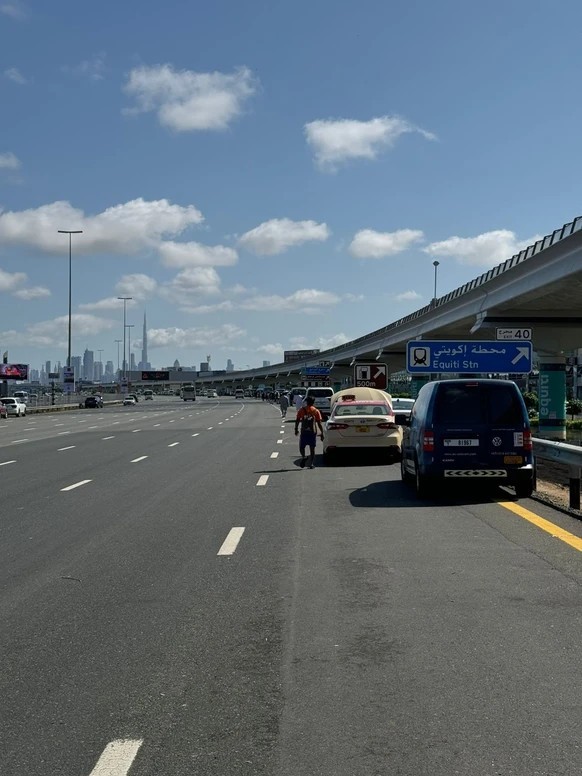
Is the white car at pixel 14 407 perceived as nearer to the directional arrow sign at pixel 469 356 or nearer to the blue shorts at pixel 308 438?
the directional arrow sign at pixel 469 356

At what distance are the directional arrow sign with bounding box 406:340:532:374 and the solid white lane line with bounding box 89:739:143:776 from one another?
2400cm

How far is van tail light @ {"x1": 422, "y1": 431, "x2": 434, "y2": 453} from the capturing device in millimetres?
14508

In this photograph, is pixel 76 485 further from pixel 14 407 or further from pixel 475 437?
pixel 14 407

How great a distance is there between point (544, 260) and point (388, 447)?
16198mm

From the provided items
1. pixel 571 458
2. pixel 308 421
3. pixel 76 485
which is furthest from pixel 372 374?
pixel 571 458

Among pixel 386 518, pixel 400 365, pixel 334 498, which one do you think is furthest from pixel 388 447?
pixel 400 365

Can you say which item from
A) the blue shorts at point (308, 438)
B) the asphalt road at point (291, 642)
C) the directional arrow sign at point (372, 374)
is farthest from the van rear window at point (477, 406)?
the directional arrow sign at point (372, 374)

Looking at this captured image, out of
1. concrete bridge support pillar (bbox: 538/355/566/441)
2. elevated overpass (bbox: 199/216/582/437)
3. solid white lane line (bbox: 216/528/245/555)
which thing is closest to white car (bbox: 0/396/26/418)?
elevated overpass (bbox: 199/216/582/437)

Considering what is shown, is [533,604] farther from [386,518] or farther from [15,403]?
[15,403]

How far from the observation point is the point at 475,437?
14469 mm

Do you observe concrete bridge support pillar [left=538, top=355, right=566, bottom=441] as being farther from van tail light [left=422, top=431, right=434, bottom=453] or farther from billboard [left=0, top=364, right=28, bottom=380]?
billboard [left=0, top=364, right=28, bottom=380]

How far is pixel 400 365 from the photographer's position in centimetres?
8969

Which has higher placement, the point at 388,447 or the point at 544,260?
the point at 544,260

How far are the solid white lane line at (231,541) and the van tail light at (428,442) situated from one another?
3.95m
